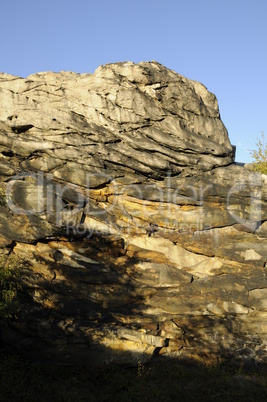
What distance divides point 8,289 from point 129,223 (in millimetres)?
9409

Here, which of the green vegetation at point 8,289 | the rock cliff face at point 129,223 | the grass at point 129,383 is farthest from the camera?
the rock cliff face at point 129,223

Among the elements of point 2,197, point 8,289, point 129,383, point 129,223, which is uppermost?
point 2,197

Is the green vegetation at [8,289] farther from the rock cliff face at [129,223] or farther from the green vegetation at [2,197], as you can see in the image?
the green vegetation at [2,197]

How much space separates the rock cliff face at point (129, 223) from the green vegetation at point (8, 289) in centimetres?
55

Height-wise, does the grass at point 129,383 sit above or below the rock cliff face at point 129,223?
below

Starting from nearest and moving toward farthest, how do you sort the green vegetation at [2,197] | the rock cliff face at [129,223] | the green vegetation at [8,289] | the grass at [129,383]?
the grass at [129,383]
the green vegetation at [8,289]
the green vegetation at [2,197]
the rock cliff face at [129,223]

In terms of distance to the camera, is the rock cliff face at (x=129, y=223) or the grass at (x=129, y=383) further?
the rock cliff face at (x=129, y=223)

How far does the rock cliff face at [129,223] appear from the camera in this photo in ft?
87.2

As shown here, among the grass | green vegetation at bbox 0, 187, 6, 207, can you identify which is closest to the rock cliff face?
green vegetation at bbox 0, 187, 6, 207

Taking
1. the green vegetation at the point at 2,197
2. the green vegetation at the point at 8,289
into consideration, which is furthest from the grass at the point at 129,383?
the green vegetation at the point at 2,197

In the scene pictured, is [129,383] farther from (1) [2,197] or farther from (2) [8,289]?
(1) [2,197]

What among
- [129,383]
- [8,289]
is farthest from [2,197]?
[129,383]

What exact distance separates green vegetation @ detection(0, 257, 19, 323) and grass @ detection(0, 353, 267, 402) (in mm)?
3501

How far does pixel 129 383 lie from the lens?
84.8ft
